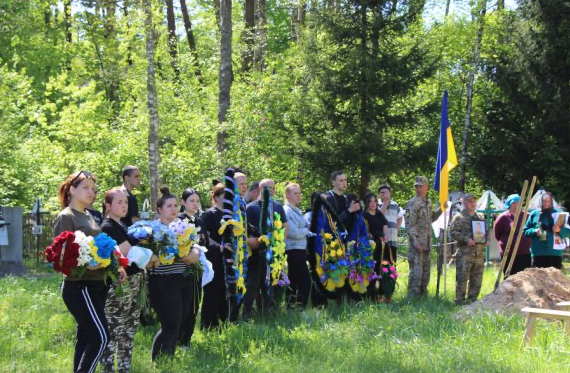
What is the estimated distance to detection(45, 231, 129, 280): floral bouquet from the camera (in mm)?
5785

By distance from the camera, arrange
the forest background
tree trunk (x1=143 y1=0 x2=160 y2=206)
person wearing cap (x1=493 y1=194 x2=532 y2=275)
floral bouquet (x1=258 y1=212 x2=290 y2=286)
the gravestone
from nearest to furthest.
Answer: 1. floral bouquet (x1=258 y1=212 x2=290 y2=286)
2. person wearing cap (x1=493 y1=194 x2=532 y2=275)
3. the gravestone
4. tree trunk (x1=143 y1=0 x2=160 y2=206)
5. the forest background

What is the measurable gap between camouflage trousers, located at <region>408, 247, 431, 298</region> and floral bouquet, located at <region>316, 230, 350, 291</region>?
4.35ft

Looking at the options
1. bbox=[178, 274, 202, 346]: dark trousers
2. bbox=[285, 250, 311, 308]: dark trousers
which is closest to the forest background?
bbox=[285, 250, 311, 308]: dark trousers

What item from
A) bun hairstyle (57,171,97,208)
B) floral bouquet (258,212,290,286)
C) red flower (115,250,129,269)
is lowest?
floral bouquet (258,212,290,286)

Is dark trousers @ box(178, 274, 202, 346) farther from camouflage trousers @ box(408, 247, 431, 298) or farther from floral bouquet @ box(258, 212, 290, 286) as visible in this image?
camouflage trousers @ box(408, 247, 431, 298)

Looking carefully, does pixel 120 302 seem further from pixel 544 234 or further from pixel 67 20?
pixel 67 20

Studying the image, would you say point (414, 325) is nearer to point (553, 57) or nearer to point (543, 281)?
point (543, 281)

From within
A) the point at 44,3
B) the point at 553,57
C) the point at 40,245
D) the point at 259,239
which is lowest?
the point at 40,245

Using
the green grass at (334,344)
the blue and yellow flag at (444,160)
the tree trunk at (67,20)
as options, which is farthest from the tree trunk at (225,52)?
the tree trunk at (67,20)

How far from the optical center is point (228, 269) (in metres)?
9.25

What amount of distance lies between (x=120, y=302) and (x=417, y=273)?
21.1 feet

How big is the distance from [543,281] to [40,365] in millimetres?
6517

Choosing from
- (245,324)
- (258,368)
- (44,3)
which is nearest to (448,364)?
(258,368)

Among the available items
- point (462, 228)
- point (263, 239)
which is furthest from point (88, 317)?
point (462, 228)
